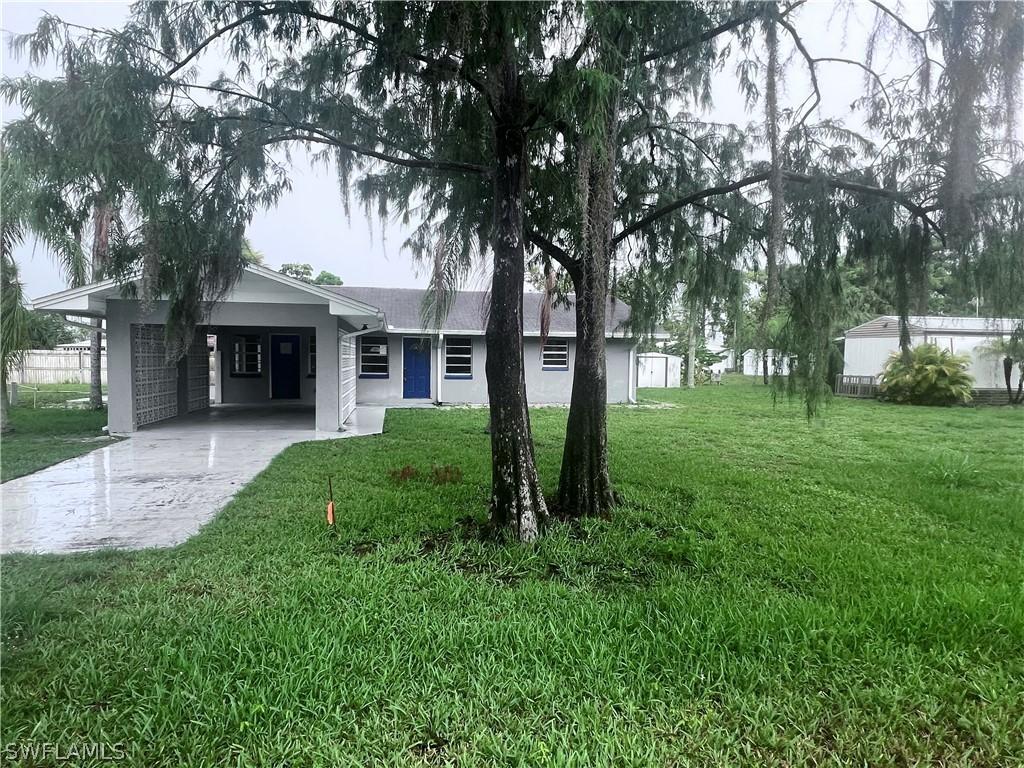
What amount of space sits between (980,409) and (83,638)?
20.5m

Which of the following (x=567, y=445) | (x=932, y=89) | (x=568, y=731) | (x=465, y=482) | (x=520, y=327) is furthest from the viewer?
(x=465, y=482)

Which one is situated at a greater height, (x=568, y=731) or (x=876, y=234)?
(x=876, y=234)

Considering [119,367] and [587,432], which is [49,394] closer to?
[119,367]

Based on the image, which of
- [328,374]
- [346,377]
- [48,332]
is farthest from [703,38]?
[48,332]

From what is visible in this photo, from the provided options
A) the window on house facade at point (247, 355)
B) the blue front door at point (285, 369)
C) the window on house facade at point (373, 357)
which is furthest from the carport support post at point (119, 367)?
the window on house facade at point (373, 357)

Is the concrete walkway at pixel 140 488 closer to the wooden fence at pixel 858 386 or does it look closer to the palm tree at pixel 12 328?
the palm tree at pixel 12 328

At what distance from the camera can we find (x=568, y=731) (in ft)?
7.47

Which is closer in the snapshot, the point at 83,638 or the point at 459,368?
the point at 83,638

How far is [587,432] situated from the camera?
17.0ft

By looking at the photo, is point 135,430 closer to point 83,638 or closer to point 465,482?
point 465,482

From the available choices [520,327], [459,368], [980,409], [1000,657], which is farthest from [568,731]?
[980,409]

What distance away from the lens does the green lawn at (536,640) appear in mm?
2252

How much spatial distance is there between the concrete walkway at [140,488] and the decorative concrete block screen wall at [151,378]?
1.99 ft

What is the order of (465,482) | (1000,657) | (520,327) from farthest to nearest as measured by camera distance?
(465,482) < (520,327) < (1000,657)
